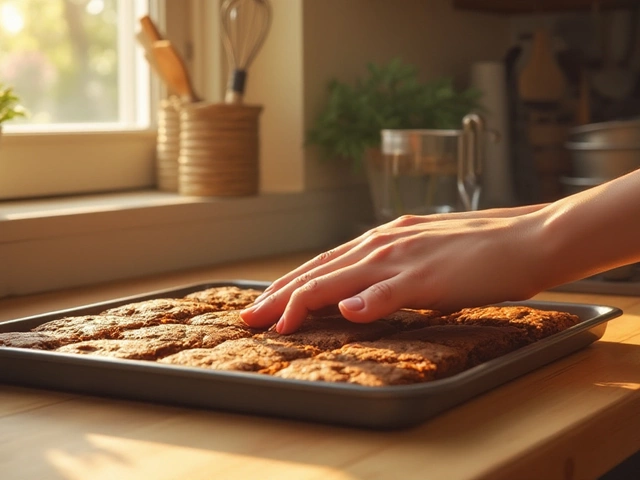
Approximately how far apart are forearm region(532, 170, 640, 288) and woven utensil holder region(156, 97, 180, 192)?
1.04 metres

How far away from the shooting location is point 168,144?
1.89m

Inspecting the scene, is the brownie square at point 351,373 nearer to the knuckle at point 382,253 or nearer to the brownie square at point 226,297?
the knuckle at point 382,253

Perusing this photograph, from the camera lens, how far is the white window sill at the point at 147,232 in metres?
1.40

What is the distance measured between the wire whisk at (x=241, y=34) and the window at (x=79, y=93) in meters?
0.11

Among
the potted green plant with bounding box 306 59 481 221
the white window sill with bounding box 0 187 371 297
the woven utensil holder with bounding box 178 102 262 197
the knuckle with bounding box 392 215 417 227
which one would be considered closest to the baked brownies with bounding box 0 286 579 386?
the knuckle with bounding box 392 215 417 227

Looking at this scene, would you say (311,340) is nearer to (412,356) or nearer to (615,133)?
(412,356)

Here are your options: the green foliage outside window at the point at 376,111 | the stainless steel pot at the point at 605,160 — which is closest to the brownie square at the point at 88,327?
the green foliage outside window at the point at 376,111

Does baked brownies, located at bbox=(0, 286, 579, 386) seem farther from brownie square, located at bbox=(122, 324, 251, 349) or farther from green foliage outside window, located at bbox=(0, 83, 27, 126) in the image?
green foliage outside window, located at bbox=(0, 83, 27, 126)

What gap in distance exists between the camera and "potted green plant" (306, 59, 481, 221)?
1.85m

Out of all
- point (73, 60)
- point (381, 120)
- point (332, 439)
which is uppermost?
point (73, 60)

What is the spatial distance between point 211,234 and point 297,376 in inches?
38.5

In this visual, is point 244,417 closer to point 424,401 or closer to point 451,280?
point 424,401

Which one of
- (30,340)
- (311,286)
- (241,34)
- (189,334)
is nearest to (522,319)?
(311,286)

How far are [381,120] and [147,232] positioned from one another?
54cm
